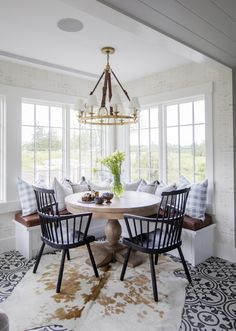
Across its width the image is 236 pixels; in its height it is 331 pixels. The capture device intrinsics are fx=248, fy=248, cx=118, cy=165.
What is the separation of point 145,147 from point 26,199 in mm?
2181

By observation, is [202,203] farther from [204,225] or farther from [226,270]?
[226,270]

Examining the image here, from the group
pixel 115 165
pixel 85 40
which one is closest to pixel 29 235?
pixel 115 165

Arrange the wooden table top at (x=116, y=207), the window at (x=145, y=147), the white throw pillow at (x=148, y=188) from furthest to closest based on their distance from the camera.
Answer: the window at (x=145, y=147) → the white throw pillow at (x=148, y=188) → the wooden table top at (x=116, y=207)

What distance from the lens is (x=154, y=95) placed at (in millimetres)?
4117

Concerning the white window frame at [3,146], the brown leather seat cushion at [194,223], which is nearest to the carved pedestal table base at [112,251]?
the brown leather seat cushion at [194,223]

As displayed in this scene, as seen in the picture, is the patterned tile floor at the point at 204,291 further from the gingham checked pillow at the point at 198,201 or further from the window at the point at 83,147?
the window at the point at 83,147

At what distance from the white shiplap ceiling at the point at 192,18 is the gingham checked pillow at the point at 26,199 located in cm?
254

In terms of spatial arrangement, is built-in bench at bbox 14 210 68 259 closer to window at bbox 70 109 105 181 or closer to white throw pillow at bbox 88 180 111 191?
white throw pillow at bbox 88 180 111 191

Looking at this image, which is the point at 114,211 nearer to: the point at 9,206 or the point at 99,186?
the point at 99,186

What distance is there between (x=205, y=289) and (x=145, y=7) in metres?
2.58

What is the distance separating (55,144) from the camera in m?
4.18

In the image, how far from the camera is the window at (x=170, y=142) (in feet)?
12.0

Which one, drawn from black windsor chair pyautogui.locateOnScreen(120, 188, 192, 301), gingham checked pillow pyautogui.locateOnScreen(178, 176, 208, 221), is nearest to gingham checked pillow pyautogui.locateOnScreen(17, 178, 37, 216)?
black windsor chair pyautogui.locateOnScreen(120, 188, 192, 301)

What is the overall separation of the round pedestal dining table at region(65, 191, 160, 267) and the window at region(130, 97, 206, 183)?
3.08ft
